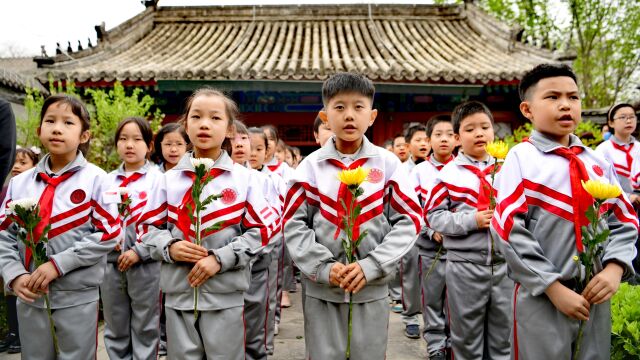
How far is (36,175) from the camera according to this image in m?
2.59

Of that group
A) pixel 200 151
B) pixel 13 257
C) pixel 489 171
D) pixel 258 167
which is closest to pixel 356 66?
pixel 258 167

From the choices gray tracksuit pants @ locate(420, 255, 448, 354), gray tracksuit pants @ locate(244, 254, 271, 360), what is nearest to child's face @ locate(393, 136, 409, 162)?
gray tracksuit pants @ locate(420, 255, 448, 354)

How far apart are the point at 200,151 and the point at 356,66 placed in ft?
19.2

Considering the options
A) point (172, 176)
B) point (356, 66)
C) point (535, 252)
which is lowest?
point (535, 252)

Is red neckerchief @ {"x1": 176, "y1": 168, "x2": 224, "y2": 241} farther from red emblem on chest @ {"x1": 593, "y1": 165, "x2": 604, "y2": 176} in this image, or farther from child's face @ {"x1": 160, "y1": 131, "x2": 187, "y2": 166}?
red emblem on chest @ {"x1": 593, "y1": 165, "x2": 604, "y2": 176}

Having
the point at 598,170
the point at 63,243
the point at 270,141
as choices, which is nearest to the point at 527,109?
the point at 598,170

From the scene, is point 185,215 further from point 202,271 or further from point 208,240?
point 202,271

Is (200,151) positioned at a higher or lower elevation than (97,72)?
lower

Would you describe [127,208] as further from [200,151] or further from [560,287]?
[560,287]

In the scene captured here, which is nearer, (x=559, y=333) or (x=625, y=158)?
(x=559, y=333)

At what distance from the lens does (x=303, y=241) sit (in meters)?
2.27

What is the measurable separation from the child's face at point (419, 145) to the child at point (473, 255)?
167cm

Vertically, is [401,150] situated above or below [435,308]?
above

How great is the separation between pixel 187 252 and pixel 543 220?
1.63 m
